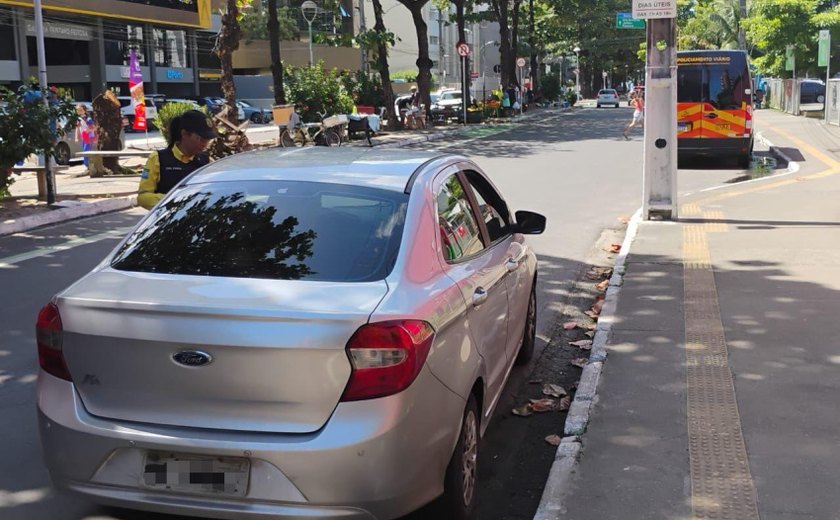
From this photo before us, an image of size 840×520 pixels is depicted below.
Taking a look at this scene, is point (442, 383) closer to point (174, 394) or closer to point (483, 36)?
point (174, 394)

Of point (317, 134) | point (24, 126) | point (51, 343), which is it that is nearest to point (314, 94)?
point (317, 134)

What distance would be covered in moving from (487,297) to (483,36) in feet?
358

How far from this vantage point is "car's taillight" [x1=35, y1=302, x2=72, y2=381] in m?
3.55

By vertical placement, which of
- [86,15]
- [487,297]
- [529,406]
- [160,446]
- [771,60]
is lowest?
A: [529,406]

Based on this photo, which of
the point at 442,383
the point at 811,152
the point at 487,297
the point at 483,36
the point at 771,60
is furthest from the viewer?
the point at 483,36

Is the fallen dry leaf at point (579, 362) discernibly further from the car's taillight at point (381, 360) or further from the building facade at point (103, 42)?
the building facade at point (103, 42)

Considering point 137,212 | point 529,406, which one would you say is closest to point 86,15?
point 137,212

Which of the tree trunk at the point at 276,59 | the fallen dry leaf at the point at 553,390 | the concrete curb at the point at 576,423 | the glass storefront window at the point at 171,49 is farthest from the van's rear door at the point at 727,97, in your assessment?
the glass storefront window at the point at 171,49

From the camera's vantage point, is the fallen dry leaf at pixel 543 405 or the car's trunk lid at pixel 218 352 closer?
the car's trunk lid at pixel 218 352

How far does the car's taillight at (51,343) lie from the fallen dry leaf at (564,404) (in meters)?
3.11

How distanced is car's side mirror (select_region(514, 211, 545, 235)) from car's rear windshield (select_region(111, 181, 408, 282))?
5.08ft

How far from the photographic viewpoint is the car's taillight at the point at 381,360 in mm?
3254

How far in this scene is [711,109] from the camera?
1944cm

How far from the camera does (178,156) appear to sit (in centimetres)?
651
